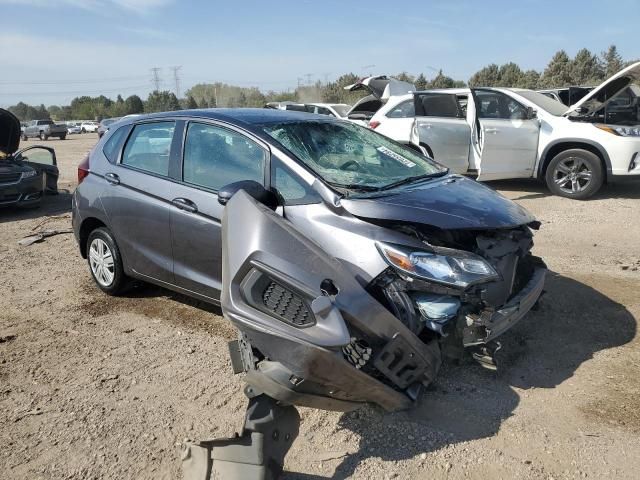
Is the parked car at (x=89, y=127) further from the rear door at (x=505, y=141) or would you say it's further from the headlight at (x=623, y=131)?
the headlight at (x=623, y=131)

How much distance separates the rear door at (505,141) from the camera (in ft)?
29.1

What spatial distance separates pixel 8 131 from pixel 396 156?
27.8ft

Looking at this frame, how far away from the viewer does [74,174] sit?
1473 centimetres

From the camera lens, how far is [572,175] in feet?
28.2

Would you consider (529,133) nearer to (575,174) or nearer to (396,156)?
(575,174)

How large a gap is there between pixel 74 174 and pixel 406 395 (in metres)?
14.5

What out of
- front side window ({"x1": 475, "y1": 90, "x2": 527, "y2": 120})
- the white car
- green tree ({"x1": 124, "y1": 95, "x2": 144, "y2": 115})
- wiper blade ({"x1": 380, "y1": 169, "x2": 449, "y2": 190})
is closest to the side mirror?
wiper blade ({"x1": 380, "y1": 169, "x2": 449, "y2": 190})

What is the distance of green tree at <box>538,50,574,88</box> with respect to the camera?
42219 millimetres

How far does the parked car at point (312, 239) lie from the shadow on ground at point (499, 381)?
14.0 inches

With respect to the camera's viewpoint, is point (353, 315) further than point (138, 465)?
No

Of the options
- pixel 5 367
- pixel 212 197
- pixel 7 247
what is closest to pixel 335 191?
pixel 212 197


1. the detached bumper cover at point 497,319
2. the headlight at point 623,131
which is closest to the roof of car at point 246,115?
the detached bumper cover at point 497,319

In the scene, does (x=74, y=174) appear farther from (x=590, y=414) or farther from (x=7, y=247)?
(x=590, y=414)

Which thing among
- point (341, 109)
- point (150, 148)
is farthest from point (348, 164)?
point (341, 109)
